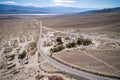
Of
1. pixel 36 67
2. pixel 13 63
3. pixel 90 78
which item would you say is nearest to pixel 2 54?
pixel 13 63

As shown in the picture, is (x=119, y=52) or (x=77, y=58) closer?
(x=77, y=58)

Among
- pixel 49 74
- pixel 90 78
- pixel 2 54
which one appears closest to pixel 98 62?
pixel 90 78

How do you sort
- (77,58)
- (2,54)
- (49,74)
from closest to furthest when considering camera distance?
(49,74) < (77,58) < (2,54)

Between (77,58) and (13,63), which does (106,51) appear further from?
(13,63)

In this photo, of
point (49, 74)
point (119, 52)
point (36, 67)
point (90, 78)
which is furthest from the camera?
point (119, 52)

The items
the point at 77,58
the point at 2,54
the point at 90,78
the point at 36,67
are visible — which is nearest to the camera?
the point at 90,78

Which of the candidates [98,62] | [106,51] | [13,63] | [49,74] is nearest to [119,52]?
[106,51]

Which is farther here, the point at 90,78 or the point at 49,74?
the point at 49,74

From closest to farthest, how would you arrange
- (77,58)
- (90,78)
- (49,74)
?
(90,78) < (49,74) < (77,58)

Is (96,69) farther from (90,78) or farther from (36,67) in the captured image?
(36,67)
